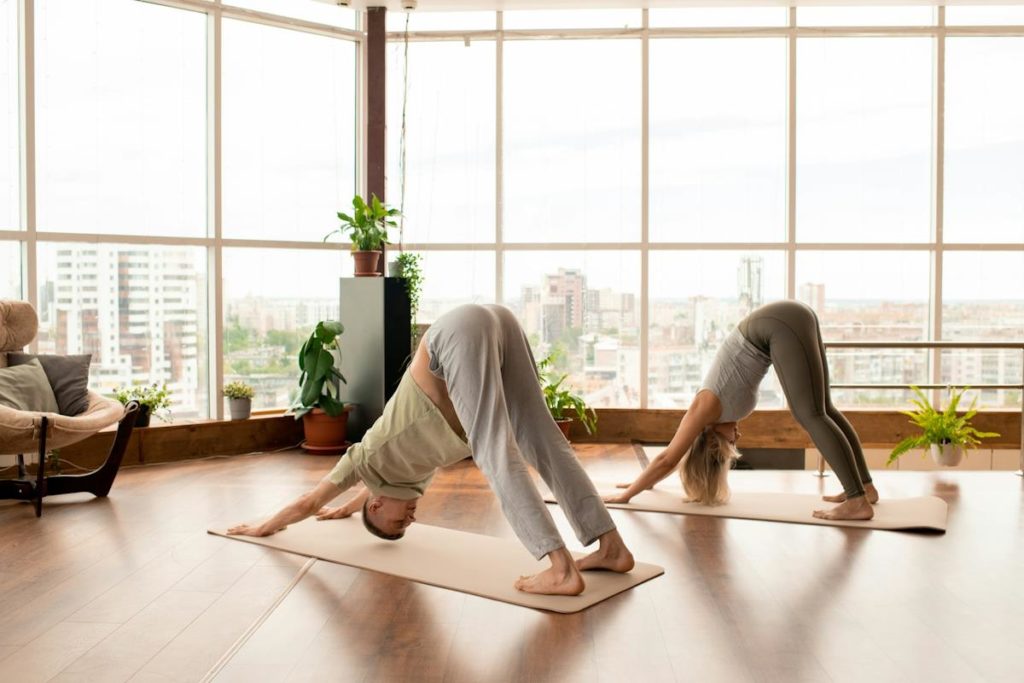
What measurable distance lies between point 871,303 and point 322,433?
4.23 m

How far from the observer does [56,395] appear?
5.27 m

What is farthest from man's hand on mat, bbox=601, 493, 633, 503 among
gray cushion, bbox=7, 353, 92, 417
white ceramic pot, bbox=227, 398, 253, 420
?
white ceramic pot, bbox=227, 398, 253, 420

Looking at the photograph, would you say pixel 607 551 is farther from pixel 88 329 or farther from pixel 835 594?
pixel 88 329

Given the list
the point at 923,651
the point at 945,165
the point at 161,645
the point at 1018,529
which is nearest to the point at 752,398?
the point at 1018,529

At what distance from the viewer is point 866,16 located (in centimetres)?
771

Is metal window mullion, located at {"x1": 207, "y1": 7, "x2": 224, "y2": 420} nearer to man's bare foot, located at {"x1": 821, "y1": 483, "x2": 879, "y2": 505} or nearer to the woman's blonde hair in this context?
the woman's blonde hair

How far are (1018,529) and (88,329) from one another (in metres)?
5.43

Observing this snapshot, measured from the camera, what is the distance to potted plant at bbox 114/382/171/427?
6.36 m

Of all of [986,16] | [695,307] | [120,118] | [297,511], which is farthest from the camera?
[695,307]

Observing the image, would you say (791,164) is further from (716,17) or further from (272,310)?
(272,310)

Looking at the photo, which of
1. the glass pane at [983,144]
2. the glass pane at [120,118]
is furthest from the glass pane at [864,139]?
the glass pane at [120,118]

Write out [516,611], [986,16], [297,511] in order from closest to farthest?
[516,611] < [297,511] < [986,16]

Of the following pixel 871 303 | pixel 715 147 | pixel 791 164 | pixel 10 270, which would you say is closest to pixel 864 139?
pixel 791 164

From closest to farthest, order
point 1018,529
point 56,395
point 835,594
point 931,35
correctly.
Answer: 1. point 835,594
2. point 1018,529
3. point 56,395
4. point 931,35
